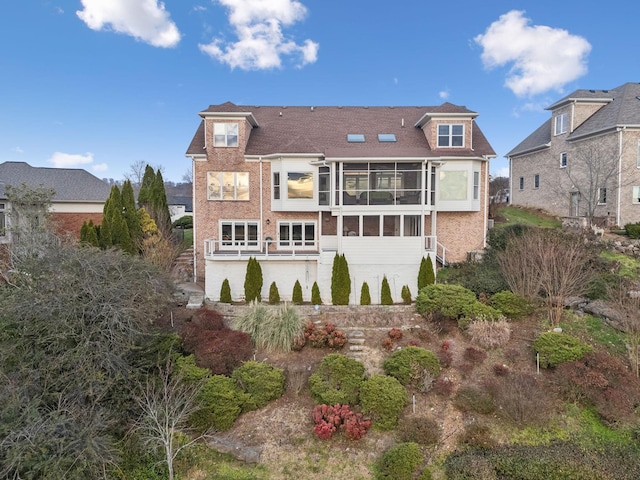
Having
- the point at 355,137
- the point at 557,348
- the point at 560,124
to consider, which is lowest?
the point at 557,348

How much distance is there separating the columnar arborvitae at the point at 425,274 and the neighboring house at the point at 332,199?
2.02 feet

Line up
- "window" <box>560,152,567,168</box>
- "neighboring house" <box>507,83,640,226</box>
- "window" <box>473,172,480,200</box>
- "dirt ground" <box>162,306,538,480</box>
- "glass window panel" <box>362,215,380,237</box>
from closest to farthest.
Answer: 1. "dirt ground" <box>162,306,538,480</box>
2. "glass window panel" <box>362,215,380,237</box>
3. "window" <box>473,172,480,200</box>
4. "neighboring house" <box>507,83,640,226</box>
5. "window" <box>560,152,567,168</box>

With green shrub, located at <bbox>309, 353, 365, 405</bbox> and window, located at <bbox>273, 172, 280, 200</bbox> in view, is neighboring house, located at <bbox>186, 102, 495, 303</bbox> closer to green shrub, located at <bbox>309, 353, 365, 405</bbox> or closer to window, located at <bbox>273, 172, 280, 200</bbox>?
window, located at <bbox>273, 172, 280, 200</bbox>

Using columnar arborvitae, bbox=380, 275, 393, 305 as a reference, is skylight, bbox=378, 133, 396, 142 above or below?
above

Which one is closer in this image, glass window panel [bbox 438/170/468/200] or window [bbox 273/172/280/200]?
glass window panel [bbox 438/170/468/200]

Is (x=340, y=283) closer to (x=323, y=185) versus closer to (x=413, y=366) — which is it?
(x=323, y=185)

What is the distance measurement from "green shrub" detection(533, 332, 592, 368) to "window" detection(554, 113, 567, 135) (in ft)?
69.0

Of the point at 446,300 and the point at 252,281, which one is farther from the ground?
the point at 252,281

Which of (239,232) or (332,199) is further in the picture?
(239,232)

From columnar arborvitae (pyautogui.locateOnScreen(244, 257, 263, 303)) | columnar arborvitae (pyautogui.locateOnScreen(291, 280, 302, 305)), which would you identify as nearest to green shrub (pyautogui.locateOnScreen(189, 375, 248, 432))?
columnar arborvitae (pyautogui.locateOnScreen(244, 257, 263, 303))

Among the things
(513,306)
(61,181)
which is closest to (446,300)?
(513,306)

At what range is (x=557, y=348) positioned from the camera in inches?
432

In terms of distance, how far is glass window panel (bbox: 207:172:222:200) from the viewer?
1995cm

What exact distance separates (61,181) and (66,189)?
99 cm
